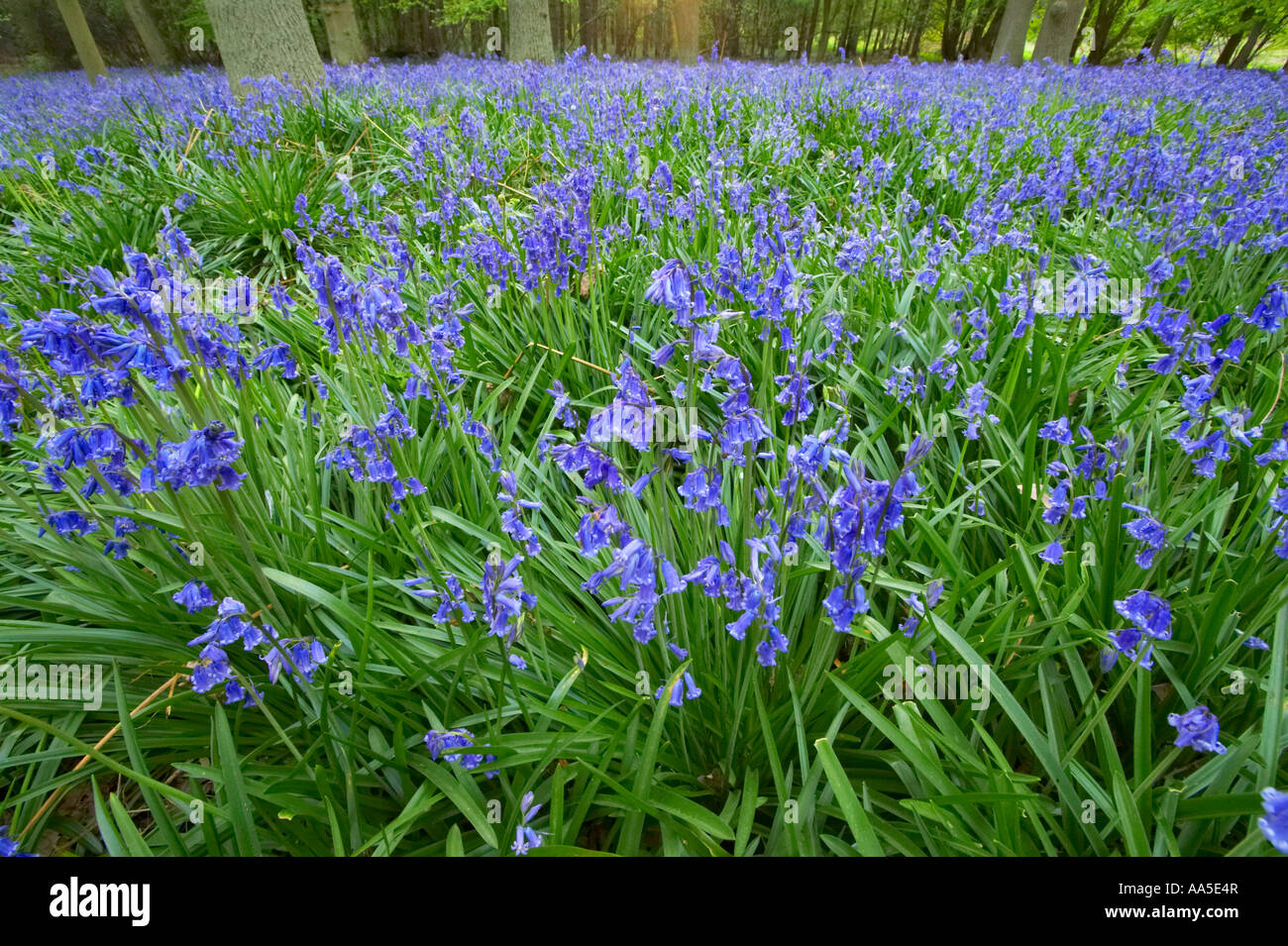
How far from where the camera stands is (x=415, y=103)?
23.5 feet

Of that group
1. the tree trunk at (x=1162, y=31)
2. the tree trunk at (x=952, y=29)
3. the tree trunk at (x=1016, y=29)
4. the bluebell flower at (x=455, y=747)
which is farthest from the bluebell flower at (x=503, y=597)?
the tree trunk at (x=952, y=29)

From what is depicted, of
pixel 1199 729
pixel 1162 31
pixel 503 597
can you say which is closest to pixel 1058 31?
pixel 1162 31

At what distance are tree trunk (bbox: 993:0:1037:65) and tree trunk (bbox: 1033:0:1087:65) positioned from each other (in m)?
0.42

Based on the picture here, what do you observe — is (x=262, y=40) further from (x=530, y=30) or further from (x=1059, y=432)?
(x=1059, y=432)

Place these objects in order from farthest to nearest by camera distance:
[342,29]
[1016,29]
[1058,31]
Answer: [1016,29]
[342,29]
[1058,31]

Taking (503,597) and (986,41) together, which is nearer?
(503,597)

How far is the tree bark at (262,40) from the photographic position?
264 inches

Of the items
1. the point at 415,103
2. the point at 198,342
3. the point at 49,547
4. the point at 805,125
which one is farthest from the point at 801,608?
the point at 415,103

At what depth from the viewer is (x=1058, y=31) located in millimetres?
13805

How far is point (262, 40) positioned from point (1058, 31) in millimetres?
15387

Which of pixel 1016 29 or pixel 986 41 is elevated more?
pixel 1016 29

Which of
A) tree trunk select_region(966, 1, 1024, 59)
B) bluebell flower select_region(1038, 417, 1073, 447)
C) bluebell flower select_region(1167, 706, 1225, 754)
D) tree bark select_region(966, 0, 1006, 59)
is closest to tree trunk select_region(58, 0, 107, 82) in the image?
bluebell flower select_region(1038, 417, 1073, 447)

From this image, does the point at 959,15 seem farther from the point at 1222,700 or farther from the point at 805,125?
the point at 1222,700
